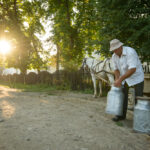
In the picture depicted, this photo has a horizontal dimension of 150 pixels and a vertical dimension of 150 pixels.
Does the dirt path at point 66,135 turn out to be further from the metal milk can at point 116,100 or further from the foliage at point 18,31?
the foliage at point 18,31

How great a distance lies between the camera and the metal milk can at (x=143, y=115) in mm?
2752

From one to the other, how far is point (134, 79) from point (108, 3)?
3.21m

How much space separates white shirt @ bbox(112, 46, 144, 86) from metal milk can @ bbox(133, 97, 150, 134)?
508 mm

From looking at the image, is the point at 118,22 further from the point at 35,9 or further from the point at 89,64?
the point at 35,9

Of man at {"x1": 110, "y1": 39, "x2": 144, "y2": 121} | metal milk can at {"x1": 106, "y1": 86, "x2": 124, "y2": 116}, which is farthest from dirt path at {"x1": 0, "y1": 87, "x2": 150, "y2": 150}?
man at {"x1": 110, "y1": 39, "x2": 144, "y2": 121}

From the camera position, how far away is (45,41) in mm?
21781

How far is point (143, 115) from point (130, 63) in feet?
3.20

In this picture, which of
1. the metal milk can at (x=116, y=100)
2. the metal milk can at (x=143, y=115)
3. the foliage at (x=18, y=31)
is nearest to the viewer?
the metal milk can at (x=143, y=115)

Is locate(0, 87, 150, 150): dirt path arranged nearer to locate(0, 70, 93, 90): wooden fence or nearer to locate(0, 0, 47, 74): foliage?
locate(0, 70, 93, 90): wooden fence

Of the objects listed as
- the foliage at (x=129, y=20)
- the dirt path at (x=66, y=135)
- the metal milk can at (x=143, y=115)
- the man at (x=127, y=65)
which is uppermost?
the foliage at (x=129, y=20)

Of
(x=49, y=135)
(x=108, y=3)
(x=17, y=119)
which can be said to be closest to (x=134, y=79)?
(x=49, y=135)

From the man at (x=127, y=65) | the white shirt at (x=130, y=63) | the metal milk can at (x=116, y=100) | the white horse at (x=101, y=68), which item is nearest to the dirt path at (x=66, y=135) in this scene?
the metal milk can at (x=116, y=100)

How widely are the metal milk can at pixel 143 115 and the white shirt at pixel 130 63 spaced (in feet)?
1.67

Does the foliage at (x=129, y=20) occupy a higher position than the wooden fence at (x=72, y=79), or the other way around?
the foliage at (x=129, y=20)
